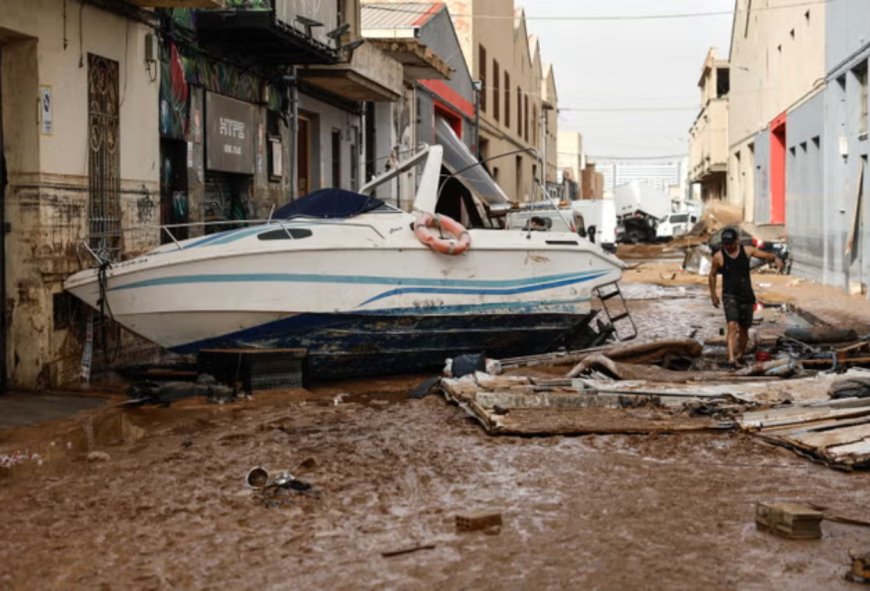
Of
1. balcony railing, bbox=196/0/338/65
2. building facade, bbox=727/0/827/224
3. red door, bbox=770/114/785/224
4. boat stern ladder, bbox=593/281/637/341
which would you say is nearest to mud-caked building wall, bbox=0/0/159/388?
balcony railing, bbox=196/0/338/65

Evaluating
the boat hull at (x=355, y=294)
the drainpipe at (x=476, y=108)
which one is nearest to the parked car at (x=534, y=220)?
the boat hull at (x=355, y=294)

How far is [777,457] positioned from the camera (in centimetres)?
739

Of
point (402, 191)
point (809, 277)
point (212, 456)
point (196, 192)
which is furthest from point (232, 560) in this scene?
point (809, 277)

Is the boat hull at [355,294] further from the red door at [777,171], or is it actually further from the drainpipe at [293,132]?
the red door at [777,171]

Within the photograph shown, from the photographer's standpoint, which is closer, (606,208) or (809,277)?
(809,277)

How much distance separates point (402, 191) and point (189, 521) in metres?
18.8

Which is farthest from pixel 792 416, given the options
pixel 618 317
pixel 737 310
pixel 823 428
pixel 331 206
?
pixel 618 317

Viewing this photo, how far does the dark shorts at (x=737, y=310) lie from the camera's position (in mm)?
11969

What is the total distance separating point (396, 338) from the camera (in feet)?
36.9

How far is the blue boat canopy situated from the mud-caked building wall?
1500 mm

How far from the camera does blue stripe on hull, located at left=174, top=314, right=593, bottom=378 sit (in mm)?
10555

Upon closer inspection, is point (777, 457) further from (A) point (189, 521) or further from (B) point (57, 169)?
(B) point (57, 169)

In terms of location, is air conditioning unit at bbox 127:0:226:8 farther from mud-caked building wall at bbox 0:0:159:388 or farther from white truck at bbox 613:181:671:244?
white truck at bbox 613:181:671:244

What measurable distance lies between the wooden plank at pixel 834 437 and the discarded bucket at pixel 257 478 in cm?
352
